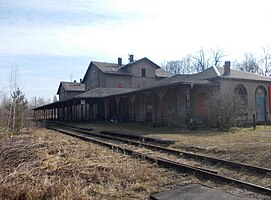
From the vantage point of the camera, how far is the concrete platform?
536 cm

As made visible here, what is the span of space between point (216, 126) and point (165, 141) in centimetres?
704

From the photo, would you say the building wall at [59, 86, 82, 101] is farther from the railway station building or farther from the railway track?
the railway track

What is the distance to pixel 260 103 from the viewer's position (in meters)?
25.2

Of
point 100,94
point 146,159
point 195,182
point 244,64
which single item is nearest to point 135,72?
point 100,94

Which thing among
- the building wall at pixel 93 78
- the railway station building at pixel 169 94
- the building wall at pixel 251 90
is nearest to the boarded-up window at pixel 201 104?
the railway station building at pixel 169 94

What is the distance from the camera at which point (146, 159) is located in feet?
31.2

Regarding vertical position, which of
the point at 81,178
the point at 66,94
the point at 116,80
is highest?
the point at 116,80

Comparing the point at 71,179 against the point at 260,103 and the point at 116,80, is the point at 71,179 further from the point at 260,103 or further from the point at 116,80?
the point at 116,80

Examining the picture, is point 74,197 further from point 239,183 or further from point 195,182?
point 239,183

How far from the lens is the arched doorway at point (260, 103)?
2494 centimetres

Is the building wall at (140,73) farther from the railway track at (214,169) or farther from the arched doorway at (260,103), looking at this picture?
the railway track at (214,169)

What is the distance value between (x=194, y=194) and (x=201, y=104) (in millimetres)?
17558

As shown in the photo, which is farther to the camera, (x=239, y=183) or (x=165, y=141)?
(x=165, y=141)

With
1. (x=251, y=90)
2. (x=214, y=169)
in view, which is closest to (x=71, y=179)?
(x=214, y=169)
